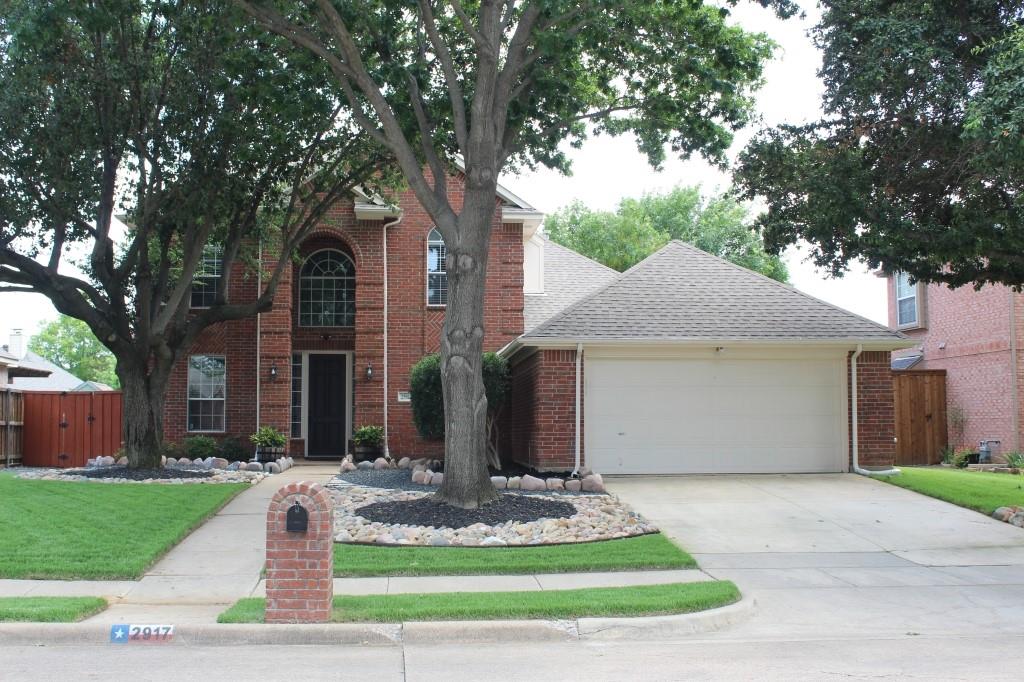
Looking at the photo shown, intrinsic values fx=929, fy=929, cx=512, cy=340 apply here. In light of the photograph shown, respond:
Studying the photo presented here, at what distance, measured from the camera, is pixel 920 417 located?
23.3 m

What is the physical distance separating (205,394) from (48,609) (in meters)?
14.5

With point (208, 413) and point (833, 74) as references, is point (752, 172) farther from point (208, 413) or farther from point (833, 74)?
point (208, 413)

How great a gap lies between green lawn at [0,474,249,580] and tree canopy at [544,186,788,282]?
29.2m

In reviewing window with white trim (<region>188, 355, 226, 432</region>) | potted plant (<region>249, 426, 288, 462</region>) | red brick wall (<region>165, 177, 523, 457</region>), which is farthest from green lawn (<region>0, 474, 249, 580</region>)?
window with white trim (<region>188, 355, 226, 432</region>)

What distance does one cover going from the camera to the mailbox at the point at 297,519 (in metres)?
7.41

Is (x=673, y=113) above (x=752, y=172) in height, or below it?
above

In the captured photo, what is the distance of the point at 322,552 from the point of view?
7.43m

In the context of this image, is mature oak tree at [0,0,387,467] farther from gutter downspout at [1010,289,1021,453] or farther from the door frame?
gutter downspout at [1010,289,1021,453]

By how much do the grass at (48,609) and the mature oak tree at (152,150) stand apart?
805 centimetres

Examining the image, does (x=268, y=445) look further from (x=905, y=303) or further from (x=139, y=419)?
(x=905, y=303)

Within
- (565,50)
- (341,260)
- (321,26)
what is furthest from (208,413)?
(565,50)

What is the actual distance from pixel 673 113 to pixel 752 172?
1.72m

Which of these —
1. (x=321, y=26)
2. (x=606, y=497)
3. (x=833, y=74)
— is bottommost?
(x=606, y=497)

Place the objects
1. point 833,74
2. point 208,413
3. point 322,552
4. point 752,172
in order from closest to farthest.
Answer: point 322,552
point 833,74
point 752,172
point 208,413
